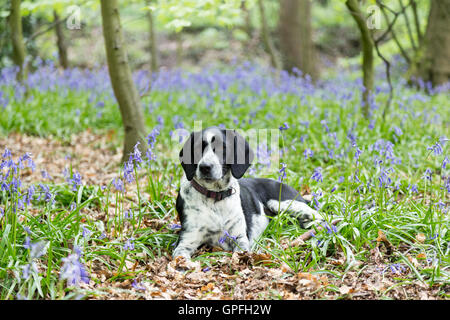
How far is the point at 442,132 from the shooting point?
23.7 ft

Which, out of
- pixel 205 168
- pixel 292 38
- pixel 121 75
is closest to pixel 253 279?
pixel 205 168

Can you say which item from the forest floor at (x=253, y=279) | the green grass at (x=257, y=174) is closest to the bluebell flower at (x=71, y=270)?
the green grass at (x=257, y=174)

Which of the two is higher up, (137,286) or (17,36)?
(17,36)

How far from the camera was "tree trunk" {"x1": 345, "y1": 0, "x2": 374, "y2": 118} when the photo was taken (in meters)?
6.85

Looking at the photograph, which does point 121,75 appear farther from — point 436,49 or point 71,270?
point 436,49

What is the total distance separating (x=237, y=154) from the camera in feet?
12.6

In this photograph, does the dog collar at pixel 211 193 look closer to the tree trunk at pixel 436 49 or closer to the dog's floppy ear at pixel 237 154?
the dog's floppy ear at pixel 237 154

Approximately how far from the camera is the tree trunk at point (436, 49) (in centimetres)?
1136

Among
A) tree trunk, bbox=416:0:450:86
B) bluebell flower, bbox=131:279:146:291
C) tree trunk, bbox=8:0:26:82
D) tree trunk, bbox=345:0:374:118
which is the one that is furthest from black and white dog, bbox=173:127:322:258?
tree trunk, bbox=416:0:450:86

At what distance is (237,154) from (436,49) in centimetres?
968

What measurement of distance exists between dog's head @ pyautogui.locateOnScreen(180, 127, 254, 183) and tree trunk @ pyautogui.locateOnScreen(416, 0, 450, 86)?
8999mm
